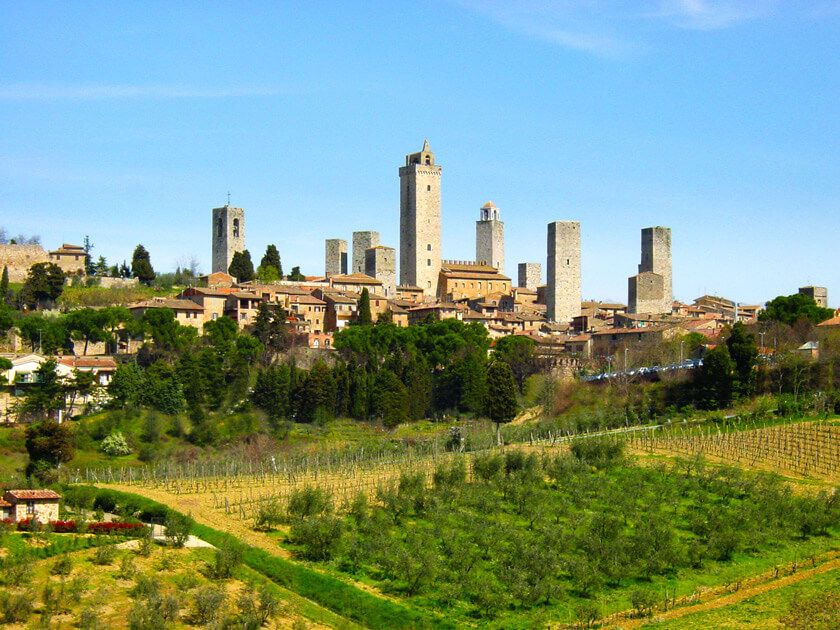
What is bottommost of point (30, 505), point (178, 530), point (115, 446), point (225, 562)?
point (225, 562)

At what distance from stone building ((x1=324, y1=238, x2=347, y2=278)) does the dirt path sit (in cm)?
6292

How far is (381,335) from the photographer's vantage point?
65.9 meters

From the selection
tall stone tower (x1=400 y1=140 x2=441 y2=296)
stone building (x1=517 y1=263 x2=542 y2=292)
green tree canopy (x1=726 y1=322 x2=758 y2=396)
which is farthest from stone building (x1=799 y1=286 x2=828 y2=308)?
green tree canopy (x1=726 y1=322 x2=758 y2=396)

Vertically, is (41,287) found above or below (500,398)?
above

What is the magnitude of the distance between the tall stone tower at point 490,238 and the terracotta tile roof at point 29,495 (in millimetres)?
62930

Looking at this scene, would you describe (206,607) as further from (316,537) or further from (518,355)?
(518,355)

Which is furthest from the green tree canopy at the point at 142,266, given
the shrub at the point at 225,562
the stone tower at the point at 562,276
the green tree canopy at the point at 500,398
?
the shrub at the point at 225,562

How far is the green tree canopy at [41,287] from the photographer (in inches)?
2835

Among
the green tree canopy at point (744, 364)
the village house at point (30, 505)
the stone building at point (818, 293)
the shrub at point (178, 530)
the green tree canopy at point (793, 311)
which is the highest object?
the stone building at point (818, 293)

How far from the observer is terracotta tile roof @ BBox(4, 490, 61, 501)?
33.6 meters

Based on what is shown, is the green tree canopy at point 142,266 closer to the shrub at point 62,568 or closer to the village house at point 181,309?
the village house at point 181,309

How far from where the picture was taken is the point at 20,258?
82.4 meters

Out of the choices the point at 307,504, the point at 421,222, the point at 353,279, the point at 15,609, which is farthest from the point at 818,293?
the point at 15,609

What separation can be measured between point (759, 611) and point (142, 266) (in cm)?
5832
